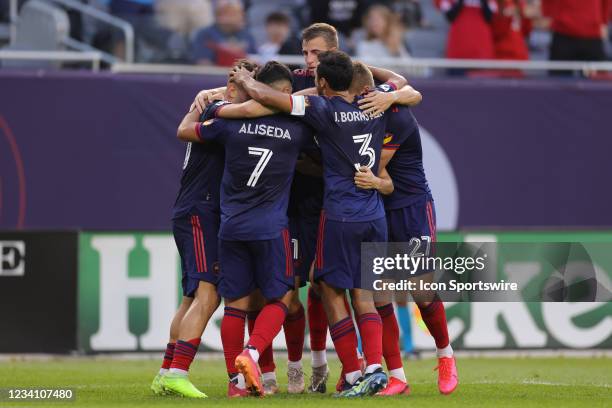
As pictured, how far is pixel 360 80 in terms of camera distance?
336 inches

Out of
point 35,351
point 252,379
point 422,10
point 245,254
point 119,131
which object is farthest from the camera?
point 422,10

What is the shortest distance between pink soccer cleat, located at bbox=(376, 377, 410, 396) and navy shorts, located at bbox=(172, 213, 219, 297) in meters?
1.43

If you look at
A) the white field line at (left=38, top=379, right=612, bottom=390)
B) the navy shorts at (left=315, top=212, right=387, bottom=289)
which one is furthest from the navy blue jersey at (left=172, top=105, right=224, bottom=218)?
the white field line at (left=38, top=379, right=612, bottom=390)

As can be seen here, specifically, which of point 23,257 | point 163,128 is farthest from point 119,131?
point 23,257

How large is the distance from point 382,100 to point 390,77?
0.84m

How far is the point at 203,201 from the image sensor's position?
8.97m

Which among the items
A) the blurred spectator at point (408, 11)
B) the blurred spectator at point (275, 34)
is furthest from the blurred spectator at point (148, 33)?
the blurred spectator at point (408, 11)

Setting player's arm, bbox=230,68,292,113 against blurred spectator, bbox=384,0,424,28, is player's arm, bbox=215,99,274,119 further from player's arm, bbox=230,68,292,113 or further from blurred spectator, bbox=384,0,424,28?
blurred spectator, bbox=384,0,424,28

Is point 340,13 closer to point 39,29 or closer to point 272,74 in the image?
point 39,29

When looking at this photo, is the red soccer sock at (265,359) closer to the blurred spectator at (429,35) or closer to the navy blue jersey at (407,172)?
the navy blue jersey at (407,172)

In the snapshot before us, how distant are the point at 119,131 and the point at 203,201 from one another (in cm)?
520

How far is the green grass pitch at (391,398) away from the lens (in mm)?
8047

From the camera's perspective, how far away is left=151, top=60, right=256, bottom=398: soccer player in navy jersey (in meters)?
8.77

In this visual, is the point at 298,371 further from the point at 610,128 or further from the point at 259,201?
the point at 610,128
